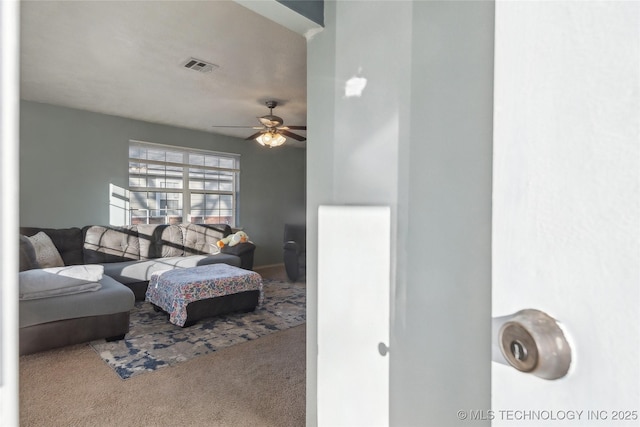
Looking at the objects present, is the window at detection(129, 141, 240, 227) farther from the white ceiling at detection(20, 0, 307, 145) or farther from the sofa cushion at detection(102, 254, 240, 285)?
the sofa cushion at detection(102, 254, 240, 285)

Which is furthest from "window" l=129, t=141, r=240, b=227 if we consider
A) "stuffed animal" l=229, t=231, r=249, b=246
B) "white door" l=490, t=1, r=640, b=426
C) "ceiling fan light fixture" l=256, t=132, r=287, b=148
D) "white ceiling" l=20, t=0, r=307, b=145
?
"white door" l=490, t=1, r=640, b=426

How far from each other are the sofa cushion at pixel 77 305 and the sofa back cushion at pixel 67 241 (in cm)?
146

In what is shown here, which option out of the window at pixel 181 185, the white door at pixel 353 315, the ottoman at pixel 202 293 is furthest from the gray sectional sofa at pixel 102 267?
the white door at pixel 353 315

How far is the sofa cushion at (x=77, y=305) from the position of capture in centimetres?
253

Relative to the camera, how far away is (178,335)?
3.06 meters

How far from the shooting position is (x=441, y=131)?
3.38 ft

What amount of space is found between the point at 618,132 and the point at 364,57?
109 cm

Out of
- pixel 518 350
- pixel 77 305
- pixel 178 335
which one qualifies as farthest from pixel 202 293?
pixel 518 350

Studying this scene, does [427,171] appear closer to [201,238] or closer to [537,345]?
[537,345]

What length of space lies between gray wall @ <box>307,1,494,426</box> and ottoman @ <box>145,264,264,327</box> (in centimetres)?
245

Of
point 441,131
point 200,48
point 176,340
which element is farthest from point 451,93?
point 176,340

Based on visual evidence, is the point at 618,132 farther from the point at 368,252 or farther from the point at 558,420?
the point at 368,252

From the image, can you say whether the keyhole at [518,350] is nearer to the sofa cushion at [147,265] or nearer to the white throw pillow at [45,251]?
the sofa cushion at [147,265]

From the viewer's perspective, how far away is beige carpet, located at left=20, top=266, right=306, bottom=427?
1.87 meters
